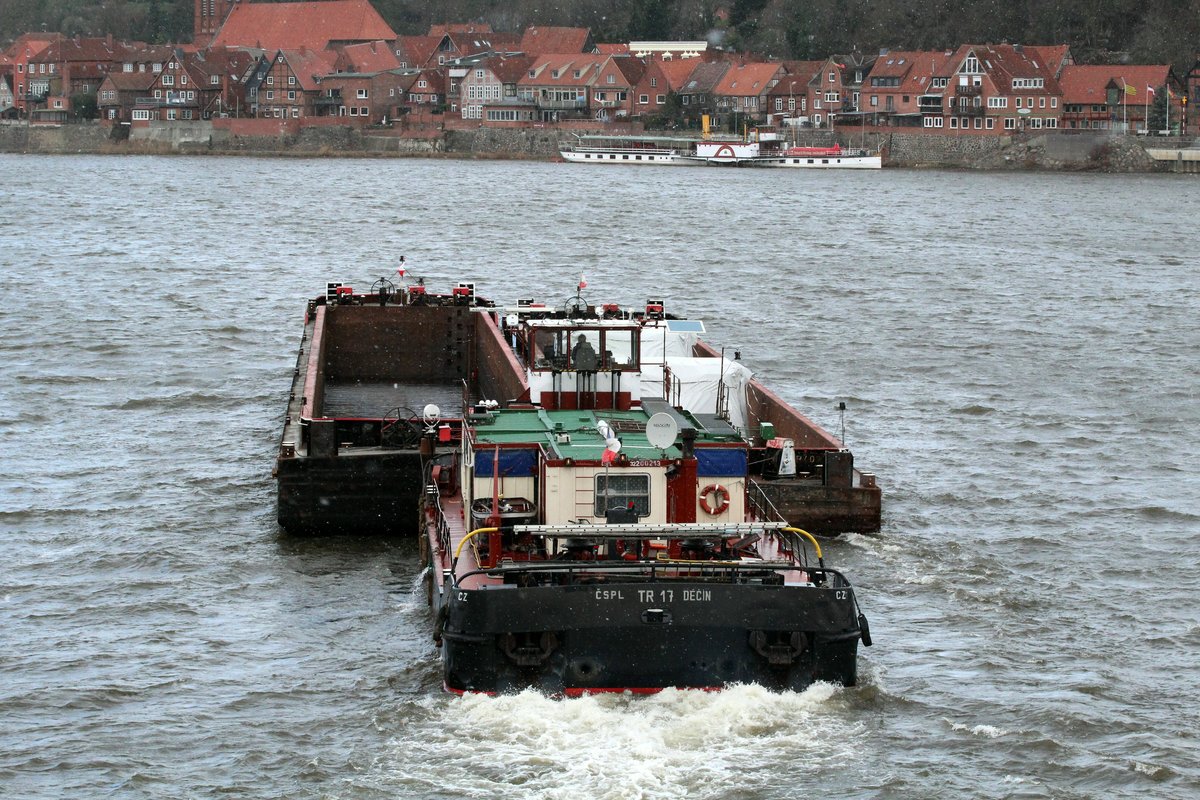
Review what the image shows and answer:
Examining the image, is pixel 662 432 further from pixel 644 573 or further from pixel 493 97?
pixel 493 97

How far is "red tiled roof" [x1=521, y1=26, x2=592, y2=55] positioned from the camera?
622 feet

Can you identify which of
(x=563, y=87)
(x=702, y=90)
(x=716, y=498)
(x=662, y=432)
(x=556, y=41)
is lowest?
(x=716, y=498)

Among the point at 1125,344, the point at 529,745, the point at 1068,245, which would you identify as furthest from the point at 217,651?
the point at 1068,245

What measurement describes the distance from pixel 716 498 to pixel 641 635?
8.16 ft

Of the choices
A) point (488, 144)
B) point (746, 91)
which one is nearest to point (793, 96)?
point (746, 91)

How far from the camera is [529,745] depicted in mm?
18734

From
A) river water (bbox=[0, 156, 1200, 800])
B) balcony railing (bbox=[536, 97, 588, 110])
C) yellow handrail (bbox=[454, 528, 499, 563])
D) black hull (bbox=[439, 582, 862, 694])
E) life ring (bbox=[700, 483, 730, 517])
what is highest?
balcony railing (bbox=[536, 97, 588, 110])

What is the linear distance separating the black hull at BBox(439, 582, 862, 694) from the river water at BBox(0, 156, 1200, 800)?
0.91ft

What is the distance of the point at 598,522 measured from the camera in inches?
814

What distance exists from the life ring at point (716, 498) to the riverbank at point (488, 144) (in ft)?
414

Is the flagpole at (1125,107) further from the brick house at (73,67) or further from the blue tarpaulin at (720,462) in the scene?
the blue tarpaulin at (720,462)

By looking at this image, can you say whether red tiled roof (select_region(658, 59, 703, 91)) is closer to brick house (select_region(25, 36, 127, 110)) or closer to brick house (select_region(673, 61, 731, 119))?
brick house (select_region(673, 61, 731, 119))

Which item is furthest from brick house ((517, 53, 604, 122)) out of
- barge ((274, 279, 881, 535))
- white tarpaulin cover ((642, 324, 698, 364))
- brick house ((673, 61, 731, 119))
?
white tarpaulin cover ((642, 324, 698, 364))

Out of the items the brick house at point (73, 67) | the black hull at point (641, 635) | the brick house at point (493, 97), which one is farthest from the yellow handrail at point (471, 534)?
the brick house at point (73, 67)
